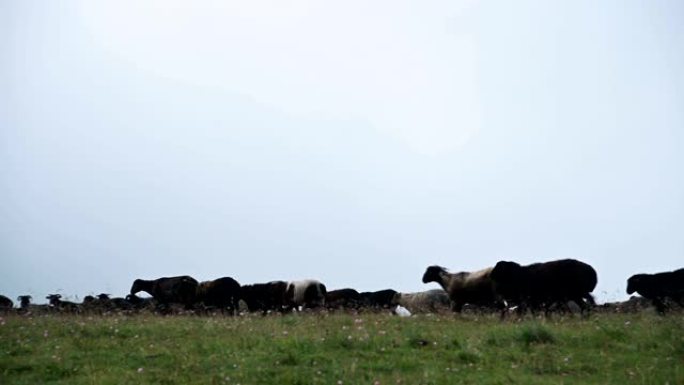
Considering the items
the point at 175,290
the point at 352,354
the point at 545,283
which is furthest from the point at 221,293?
the point at 352,354

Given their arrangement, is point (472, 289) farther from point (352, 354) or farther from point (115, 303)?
point (115, 303)

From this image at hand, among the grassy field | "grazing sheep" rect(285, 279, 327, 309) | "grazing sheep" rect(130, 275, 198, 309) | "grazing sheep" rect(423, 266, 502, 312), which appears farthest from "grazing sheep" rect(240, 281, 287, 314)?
the grassy field

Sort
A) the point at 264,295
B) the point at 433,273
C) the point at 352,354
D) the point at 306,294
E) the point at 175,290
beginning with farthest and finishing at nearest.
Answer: the point at 175,290
the point at 264,295
the point at 306,294
the point at 433,273
the point at 352,354

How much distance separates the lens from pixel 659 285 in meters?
23.1

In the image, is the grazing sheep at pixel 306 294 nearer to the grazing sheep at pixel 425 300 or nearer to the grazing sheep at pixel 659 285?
the grazing sheep at pixel 425 300

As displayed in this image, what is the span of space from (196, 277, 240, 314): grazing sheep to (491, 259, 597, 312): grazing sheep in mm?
14173

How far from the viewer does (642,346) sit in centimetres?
1192

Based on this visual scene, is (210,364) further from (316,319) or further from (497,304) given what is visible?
(497,304)

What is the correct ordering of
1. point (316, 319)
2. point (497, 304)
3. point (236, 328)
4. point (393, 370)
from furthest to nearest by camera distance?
1. point (497, 304)
2. point (316, 319)
3. point (236, 328)
4. point (393, 370)

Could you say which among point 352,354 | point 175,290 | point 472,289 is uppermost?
point 175,290

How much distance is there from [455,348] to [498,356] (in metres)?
1.02

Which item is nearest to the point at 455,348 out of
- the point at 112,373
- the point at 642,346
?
the point at 642,346

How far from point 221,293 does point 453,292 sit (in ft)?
40.6

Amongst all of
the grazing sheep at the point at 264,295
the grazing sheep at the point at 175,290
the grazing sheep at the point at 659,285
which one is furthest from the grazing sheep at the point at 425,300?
the grazing sheep at the point at 175,290
